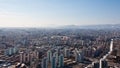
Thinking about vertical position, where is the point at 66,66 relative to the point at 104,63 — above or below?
below

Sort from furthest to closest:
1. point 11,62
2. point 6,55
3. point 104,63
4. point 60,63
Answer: point 6,55, point 11,62, point 60,63, point 104,63

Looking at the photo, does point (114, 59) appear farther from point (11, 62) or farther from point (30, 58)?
point (11, 62)

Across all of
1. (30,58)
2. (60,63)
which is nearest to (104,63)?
(60,63)

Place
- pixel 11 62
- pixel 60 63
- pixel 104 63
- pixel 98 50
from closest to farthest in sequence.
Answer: pixel 104 63 < pixel 60 63 < pixel 11 62 < pixel 98 50

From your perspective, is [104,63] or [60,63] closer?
[104,63]

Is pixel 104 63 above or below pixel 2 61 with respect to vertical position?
above

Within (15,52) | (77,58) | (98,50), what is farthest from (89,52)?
(15,52)

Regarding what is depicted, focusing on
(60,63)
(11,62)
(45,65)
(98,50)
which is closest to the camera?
(45,65)

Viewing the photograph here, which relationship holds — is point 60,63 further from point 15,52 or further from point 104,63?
point 15,52

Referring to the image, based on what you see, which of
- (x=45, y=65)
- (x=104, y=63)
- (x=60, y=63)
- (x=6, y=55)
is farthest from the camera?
(x=6, y=55)
